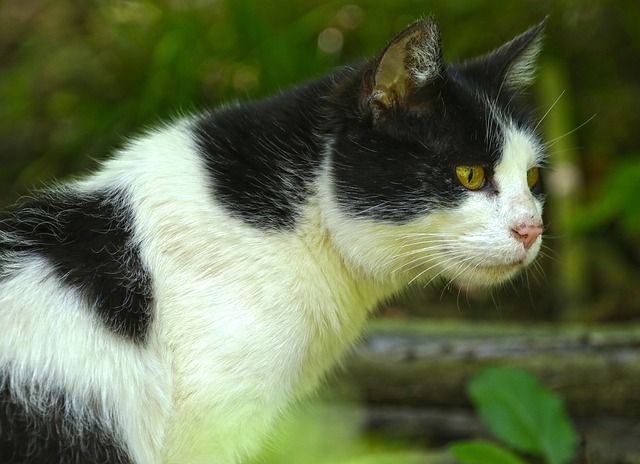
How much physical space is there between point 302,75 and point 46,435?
2.54 m

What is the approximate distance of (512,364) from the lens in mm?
2773

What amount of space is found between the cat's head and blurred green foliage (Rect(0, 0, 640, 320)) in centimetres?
185

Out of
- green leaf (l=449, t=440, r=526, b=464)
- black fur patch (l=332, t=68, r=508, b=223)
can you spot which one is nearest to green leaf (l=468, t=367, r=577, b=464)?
green leaf (l=449, t=440, r=526, b=464)

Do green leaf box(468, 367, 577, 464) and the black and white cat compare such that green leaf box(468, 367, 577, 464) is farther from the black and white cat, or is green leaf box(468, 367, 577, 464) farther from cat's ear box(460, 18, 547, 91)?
cat's ear box(460, 18, 547, 91)

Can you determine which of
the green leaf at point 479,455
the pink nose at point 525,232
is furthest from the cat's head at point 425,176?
the green leaf at point 479,455

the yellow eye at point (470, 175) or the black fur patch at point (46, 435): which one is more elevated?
the yellow eye at point (470, 175)

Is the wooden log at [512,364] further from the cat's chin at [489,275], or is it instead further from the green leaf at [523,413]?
the cat's chin at [489,275]

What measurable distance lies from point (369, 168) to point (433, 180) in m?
0.16

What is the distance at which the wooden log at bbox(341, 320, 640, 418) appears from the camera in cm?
274

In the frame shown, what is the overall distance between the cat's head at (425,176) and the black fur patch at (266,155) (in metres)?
0.08

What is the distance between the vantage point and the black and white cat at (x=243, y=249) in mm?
1751

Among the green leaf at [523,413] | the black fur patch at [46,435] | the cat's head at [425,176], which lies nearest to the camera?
the black fur patch at [46,435]

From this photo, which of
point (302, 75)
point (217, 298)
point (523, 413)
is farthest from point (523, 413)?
point (302, 75)

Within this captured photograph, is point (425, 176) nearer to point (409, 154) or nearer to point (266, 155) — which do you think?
point (409, 154)
